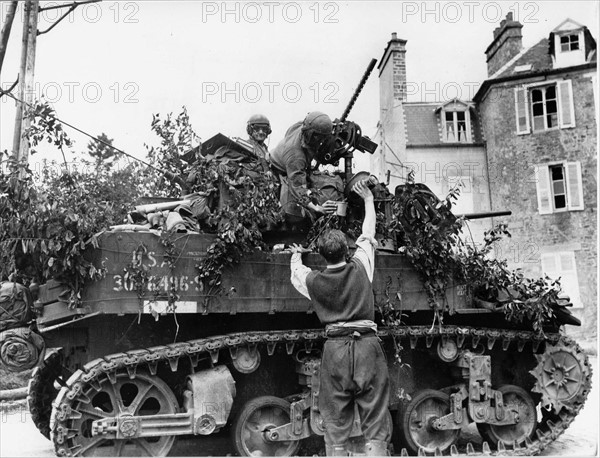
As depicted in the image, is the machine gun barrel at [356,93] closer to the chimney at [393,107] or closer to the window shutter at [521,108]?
the chimney at [393,107]

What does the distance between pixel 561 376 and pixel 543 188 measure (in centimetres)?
2025

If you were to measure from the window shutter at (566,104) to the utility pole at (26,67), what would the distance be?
68.6ft

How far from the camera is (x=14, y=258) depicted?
7.57 metres

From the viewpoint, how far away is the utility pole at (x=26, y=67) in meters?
14.0

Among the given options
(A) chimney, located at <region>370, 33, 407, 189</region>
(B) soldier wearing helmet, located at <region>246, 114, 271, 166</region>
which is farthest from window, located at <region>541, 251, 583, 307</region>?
(B) soldier wearing helmet, located at <region>246, 114, 271, 166</region>

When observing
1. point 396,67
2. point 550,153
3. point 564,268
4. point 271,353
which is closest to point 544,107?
point 550,153

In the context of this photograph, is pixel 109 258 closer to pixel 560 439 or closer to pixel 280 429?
pixel 280 429

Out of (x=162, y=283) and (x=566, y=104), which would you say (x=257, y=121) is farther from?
(x=566, y=104)

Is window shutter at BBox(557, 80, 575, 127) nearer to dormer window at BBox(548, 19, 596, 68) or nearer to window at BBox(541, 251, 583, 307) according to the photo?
dormer window at BBox(548, 19, 596, 68)

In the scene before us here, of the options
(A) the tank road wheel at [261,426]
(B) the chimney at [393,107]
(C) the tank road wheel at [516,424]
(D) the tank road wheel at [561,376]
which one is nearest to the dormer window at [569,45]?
(B) the chimney at [393,107]

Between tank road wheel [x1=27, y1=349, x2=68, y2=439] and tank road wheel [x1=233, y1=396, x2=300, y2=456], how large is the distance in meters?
3.01

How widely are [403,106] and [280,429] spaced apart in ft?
81.5

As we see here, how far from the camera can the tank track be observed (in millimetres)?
7277

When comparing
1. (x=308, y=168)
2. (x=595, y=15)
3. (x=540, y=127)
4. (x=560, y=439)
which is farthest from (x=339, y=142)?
(x=540, y=127)
